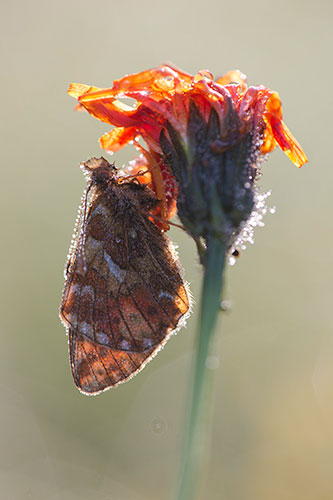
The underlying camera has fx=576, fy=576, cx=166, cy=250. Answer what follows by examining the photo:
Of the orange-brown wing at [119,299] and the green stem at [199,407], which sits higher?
the orange-brown wing at [119,299]

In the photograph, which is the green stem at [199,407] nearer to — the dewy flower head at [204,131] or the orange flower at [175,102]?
→ the dewy flower head at [204,131]

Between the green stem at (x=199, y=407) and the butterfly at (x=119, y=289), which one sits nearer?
the green stem at (x=199, y=407)

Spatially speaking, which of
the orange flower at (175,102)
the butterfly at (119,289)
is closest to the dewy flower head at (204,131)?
the orange flower at (175,102)

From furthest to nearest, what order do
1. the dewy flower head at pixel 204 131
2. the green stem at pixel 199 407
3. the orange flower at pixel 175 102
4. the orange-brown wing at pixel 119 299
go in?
the orange-brown wing at pixel 119 299 → the orange flower at pixel 175 102 → the dewy flower head at pixel 204 131 → the green stem at pixel 199 407

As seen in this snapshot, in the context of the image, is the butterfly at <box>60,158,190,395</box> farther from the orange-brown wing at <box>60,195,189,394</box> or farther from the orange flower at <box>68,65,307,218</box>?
the orange flower at <box>68,65,307,218</box>

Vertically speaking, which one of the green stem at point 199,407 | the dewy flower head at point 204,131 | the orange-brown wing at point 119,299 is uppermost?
the dewy flower head at point 204,131

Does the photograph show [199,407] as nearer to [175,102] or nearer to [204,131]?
[204,131]

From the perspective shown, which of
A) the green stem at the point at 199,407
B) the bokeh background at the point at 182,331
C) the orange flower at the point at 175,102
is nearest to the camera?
the green stem at the point at 199,407

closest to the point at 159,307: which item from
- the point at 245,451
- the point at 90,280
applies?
the point at 90,280

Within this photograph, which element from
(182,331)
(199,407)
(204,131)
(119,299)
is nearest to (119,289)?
(119,299)
